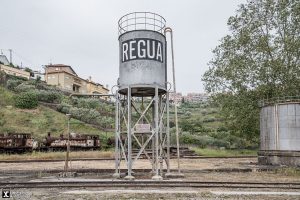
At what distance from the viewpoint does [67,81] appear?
90688 mm

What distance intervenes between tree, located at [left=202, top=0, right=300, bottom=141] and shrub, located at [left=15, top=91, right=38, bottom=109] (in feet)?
111

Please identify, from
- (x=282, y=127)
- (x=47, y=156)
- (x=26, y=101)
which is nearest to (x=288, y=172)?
(x=282, y=127)

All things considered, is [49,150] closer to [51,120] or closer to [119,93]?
[51,120]

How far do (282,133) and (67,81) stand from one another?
73340 mm

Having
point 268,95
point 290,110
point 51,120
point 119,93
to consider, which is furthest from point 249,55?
point 51,120

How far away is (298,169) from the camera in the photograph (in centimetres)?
2197

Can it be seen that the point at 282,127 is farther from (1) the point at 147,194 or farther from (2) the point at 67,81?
(2) the point at 67,81

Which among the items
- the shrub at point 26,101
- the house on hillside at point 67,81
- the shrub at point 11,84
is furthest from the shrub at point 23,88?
the house on hillside at point 67,81

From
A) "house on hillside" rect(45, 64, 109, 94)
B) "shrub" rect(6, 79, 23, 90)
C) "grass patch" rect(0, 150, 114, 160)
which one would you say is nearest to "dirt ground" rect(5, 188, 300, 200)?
"grass patch" rect(0, 150, 114, 160)

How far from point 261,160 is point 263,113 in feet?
12.5

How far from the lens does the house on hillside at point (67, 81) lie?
3521 inches

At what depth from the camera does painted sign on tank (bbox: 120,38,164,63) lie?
16875 millimetres

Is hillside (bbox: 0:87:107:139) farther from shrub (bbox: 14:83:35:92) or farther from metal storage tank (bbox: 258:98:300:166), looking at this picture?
metal storage tank (bbox: 258:98:300:166)

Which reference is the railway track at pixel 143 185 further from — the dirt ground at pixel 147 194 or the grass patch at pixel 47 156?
the grass patch at pixel 47 156
